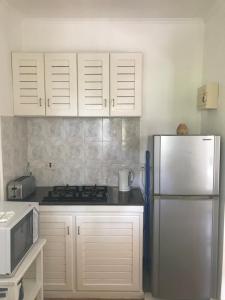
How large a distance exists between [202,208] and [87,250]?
41.6 inches

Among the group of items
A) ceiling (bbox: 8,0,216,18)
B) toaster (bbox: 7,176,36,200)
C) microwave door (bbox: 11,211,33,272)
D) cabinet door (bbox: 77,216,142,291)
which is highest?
ceiling (bbox: 8,0,216,18)

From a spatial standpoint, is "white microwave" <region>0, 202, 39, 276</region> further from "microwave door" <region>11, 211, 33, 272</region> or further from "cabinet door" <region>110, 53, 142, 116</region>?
"cabinet door" <region>110, 53, 142, 116</region>

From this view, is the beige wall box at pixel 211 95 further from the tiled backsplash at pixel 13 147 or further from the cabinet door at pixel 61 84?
the tiled backsplash at pixel 13 147

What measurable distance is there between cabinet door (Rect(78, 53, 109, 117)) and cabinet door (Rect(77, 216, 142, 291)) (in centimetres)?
99

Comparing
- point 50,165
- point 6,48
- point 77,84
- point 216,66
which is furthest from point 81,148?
point 216,66

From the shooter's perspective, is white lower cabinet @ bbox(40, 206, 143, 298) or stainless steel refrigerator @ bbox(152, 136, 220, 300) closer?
stainless steel refrigerator @ bbox(152, 136, 220, 300)

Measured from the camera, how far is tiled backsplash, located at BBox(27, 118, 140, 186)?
2824 mm

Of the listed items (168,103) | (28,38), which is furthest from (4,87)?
(168,103)

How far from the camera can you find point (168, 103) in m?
2.78

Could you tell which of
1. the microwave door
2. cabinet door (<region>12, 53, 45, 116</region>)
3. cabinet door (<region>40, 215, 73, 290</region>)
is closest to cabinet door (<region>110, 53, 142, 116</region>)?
cabinet door (<region>12, 53, 45, 116</region>)

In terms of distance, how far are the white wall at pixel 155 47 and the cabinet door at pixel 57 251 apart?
130 cm

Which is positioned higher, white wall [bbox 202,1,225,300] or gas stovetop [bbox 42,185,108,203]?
white wall [bbox 202,1,225,300]

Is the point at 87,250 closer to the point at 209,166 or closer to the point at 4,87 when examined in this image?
the point at 209,166

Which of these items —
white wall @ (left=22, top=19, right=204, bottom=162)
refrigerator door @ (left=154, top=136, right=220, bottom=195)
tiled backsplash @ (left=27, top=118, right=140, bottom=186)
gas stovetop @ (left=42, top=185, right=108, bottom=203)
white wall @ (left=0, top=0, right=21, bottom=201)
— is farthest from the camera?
tiled backsplash @ (left=27, top=118, right=140, bottom=186)
